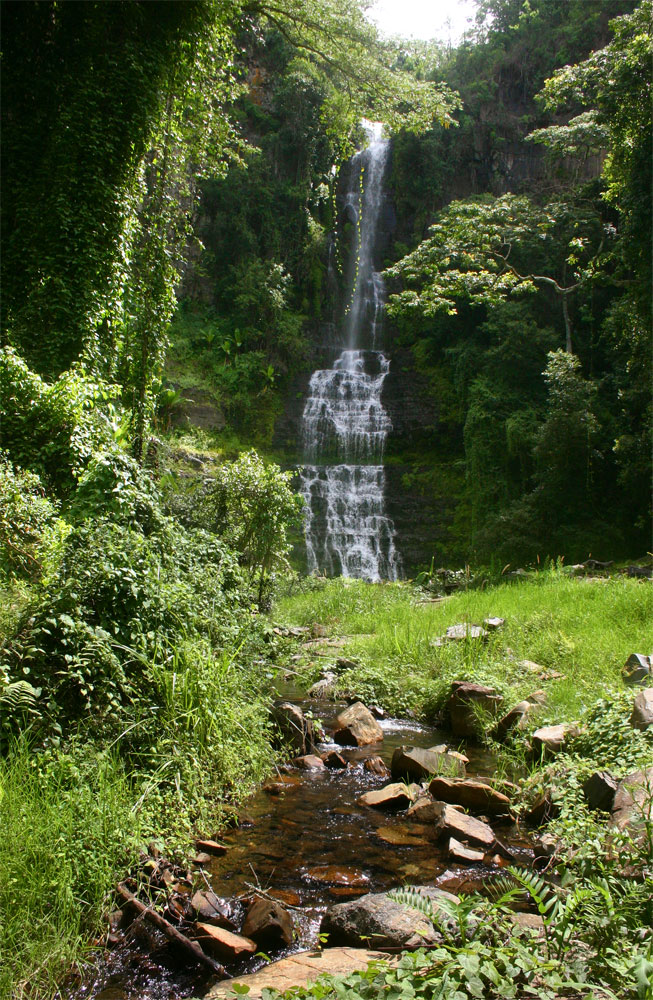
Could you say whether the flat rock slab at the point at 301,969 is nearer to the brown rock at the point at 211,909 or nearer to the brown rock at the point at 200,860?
the brown rock at the point at 211,909

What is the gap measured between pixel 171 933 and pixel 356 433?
1906cm

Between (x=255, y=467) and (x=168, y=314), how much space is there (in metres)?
2.70

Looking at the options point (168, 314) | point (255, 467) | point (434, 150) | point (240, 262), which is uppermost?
point (434, 150)

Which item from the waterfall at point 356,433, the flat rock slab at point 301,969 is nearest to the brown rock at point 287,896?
the flat rock slab at point 301,969

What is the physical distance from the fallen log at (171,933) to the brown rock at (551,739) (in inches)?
106

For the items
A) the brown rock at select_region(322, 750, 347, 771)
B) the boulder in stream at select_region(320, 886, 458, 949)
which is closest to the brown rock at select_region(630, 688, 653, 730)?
the boulder in stream at select_region(320, 886, 458, 949)

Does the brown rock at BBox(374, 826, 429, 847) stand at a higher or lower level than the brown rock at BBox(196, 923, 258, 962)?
lower

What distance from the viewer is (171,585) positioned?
4727 mm

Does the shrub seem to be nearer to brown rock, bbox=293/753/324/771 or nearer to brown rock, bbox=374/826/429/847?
brown rock, bbox=293/753/324/771

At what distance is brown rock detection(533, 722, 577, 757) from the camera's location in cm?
456

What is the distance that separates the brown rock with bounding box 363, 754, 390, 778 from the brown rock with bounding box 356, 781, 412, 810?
18.9 inches

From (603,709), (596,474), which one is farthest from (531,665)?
(596,474)

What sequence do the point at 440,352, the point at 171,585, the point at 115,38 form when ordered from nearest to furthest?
1. the point at 171,585
2. the point at 115,38
3. the point at 440,352

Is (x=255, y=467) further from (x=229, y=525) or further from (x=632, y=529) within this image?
(x=632, y=529)
